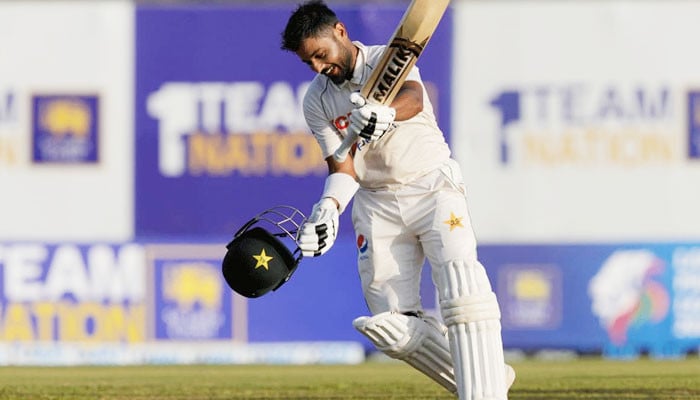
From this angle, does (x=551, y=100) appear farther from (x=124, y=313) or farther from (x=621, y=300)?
(x=124, y=313)

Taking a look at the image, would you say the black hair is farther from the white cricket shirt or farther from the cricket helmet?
the cricket helmet

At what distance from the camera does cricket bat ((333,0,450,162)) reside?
243 inches

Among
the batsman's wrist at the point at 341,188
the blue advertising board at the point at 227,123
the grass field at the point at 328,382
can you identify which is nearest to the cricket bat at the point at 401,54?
the batsman's wrist at the point at 341,188

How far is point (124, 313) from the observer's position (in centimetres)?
1401

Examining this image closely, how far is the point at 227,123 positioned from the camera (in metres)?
14.5

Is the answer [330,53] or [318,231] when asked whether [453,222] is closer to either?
[318,231]

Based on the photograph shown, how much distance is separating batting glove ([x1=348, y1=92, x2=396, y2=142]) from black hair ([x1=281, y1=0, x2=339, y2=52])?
12.8 inches

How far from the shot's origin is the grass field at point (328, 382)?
30.4 feet

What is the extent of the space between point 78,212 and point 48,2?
206cm

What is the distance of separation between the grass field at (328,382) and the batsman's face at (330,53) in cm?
305

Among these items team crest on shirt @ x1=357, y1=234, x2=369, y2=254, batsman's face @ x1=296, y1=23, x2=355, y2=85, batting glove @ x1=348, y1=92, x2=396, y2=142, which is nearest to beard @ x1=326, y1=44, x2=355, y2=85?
batsman's face @ x1=296, y1=23, x2=355, y2=85

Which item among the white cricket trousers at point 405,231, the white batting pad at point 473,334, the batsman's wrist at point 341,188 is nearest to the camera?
the white batting pad at point 473,334

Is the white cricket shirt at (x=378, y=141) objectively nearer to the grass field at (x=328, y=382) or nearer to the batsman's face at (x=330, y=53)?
the batsman's face at (x=330, y=53)

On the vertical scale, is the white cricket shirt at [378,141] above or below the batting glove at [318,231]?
above
